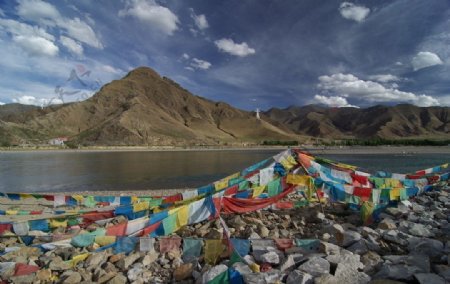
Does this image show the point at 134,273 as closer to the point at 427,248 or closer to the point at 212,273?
the point at 212,273

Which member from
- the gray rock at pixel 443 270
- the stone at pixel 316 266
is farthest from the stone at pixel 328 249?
the gray rock at pixel 443 270

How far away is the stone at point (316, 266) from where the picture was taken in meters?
5.21

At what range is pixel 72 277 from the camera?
606cm

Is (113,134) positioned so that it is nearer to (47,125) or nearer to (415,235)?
(47,125)

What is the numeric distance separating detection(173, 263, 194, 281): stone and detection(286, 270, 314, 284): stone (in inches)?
83.9

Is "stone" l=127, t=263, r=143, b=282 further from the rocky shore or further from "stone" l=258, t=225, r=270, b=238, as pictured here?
"stone" l=258, t=225, r=270, b=238

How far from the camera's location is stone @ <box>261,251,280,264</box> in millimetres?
6145

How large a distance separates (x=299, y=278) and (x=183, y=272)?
246 cm

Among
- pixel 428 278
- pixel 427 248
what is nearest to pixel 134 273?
pixel 428 278

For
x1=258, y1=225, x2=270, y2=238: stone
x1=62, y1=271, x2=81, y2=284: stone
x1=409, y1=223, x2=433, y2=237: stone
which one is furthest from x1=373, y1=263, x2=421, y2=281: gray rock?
x1=62, y1=271, x2=81, y2=284: stone

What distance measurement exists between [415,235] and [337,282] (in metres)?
3.97

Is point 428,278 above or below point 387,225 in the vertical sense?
above

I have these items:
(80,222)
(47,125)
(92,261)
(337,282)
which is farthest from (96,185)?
(47,125)

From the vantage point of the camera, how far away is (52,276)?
6.39 metres
